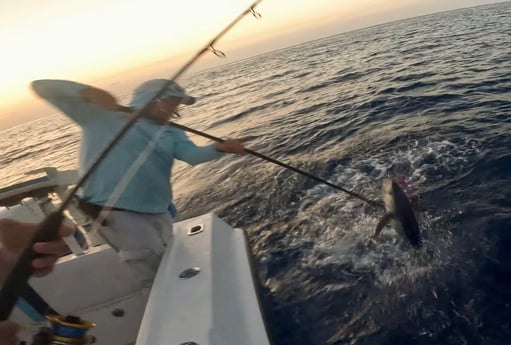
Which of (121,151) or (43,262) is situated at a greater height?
(43,262)

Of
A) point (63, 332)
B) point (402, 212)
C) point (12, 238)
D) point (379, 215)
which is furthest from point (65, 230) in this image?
point (379, 215)

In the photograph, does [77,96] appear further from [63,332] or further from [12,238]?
[63,332]

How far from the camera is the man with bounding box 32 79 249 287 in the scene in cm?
280

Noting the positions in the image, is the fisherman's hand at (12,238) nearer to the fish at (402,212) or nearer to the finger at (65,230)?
the finger at (65,230)

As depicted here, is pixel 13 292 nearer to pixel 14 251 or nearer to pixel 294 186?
pixel 14 251

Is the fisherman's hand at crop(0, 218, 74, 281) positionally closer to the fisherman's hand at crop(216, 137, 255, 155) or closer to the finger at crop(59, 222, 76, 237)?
the finger at crop(59, 222, 76, 237)

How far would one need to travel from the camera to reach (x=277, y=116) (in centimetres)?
1380

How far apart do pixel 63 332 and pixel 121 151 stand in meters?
1.61

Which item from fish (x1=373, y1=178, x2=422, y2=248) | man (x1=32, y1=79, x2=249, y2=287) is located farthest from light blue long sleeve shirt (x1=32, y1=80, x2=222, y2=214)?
fish (x1=373, y1=178, x2=422, y2=248)

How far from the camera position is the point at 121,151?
2994 millimetres

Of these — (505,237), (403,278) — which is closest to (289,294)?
(403,278)

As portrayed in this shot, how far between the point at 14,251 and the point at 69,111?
1.54 metres

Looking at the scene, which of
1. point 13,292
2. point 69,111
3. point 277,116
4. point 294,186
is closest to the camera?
point 13,292

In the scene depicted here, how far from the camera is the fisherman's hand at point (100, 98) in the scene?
275 cm
